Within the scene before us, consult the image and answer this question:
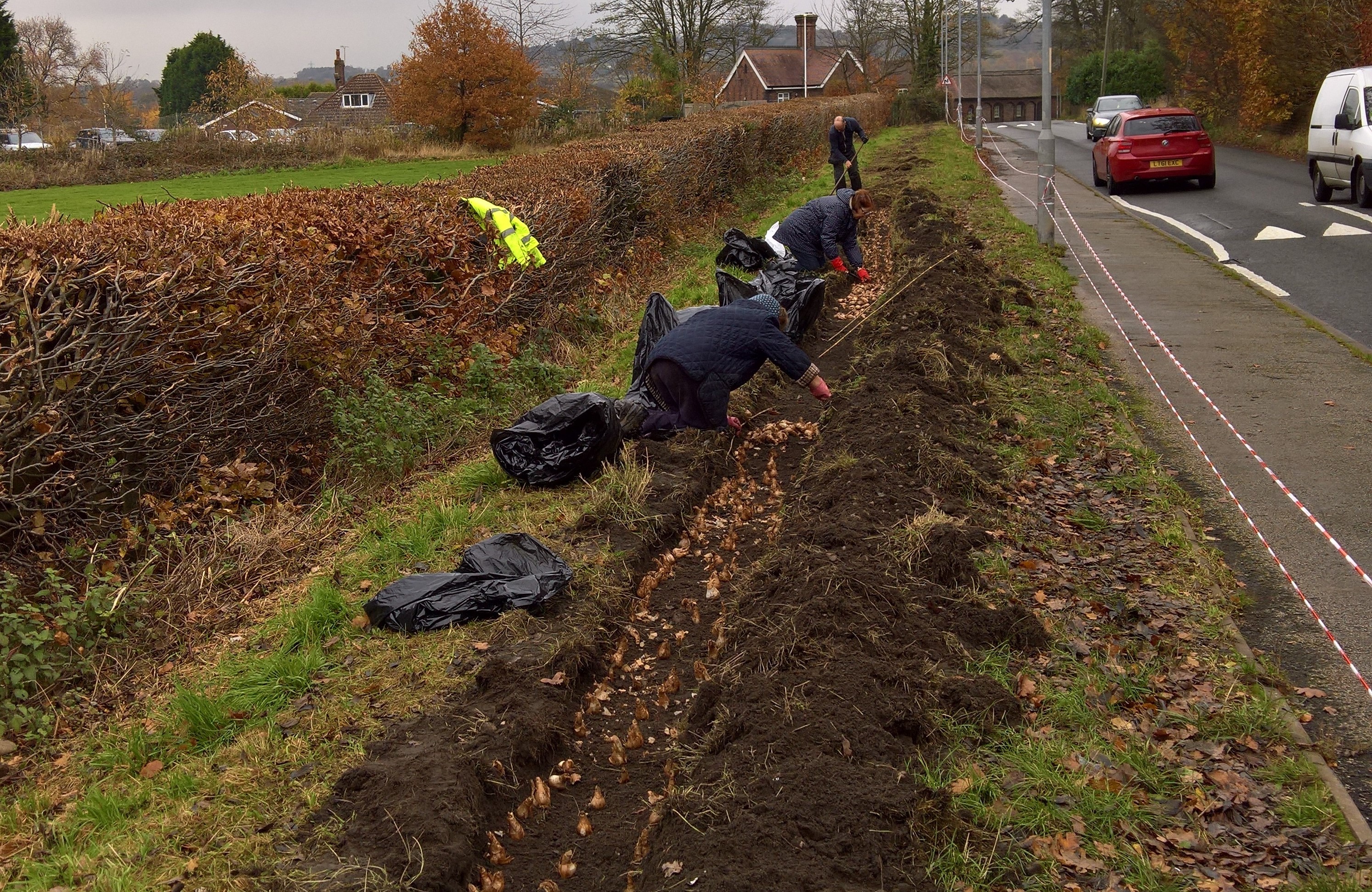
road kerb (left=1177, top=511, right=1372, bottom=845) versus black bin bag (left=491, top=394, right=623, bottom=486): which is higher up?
black bin bag (left=491, top=394, right=623, bottom=486)

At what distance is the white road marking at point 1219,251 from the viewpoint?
12359 mm

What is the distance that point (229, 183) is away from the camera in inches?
1284

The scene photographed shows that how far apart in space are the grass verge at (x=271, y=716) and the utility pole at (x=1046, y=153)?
1026cm

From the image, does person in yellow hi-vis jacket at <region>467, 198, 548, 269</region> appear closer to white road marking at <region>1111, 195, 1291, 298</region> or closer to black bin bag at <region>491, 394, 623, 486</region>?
black bin bag at <region>491, 394, 623, 486</region>

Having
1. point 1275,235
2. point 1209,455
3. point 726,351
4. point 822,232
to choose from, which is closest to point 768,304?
point 726,351

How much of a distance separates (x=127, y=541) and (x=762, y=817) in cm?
426

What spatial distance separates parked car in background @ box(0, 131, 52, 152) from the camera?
39.1 metres

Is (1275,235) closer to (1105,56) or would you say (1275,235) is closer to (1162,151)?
(1162,151)

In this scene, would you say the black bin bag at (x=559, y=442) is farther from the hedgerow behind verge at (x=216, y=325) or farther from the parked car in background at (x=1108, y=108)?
the parked car in background at (x=1108, y=108)

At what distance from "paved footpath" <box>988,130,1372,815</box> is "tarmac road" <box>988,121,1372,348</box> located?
0.58 meters

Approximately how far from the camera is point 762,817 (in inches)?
144

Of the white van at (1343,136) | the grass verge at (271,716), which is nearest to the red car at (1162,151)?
the white van at (1343,136)

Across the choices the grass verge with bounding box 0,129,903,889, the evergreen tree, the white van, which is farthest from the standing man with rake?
the evergreen tree

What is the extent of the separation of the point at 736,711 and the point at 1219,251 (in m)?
13.4
